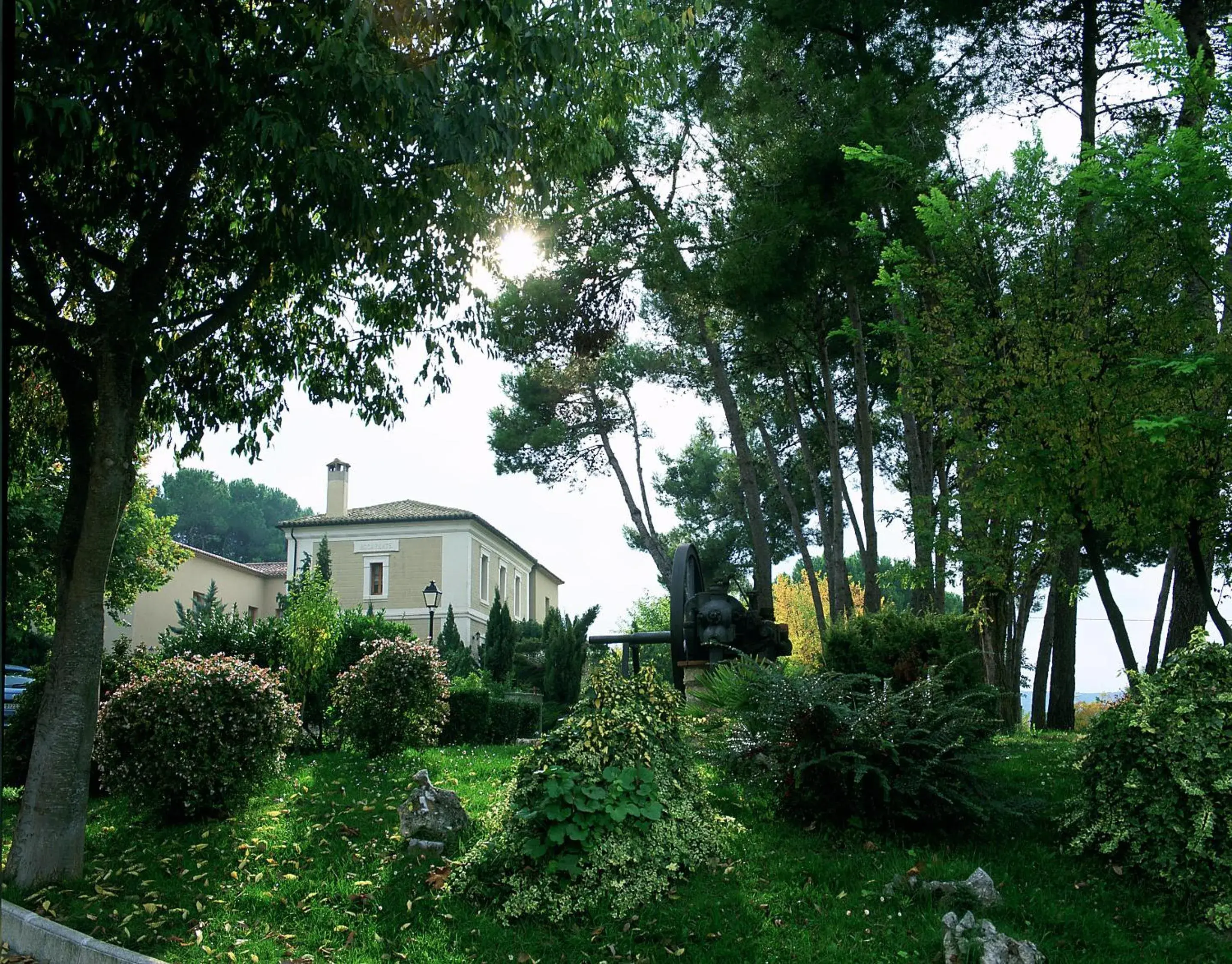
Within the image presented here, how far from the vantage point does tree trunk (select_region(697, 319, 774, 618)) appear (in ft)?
47.9

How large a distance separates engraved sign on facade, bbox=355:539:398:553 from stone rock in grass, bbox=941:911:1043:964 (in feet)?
101

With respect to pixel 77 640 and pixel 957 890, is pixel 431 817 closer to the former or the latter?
pixel 77 640

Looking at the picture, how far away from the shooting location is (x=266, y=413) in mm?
8508

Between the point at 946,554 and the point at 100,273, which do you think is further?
the point at 946,554

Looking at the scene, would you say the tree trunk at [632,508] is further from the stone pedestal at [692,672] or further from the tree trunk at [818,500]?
the stone pedestal at [692,672]

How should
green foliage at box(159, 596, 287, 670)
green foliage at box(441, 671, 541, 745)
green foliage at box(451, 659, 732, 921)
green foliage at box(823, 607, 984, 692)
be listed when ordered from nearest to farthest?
green foliage at box(451, 659, 732, 921)
green foliage at box(823, 607, 984, 692)
green foliage at box(159, 596, 287, 670)
green foliage at box(441, 671, 541, 745)

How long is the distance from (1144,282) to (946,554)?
293 centimetres

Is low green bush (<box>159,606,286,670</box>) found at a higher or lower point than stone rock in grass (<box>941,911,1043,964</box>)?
higher

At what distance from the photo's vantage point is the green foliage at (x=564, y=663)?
66.4 feet

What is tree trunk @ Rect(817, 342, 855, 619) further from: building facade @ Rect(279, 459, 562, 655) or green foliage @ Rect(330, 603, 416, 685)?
building facade @ Rect(279, 459, 562, 655)

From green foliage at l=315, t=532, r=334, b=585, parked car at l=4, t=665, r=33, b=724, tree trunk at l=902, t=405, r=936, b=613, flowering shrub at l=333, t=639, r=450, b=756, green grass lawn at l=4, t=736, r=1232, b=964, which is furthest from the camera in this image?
green foliage at l=315, t=532, r=334, b=585

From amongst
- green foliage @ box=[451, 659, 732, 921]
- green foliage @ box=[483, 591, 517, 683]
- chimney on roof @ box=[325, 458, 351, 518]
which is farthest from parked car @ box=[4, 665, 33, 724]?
chimney on roof @ box=[325, 458, 351, 518]

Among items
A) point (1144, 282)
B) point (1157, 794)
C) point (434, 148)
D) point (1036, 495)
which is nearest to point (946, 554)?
point (1036, 495)

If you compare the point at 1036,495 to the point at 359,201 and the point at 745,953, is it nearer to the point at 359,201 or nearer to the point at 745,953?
the point at 745,953
